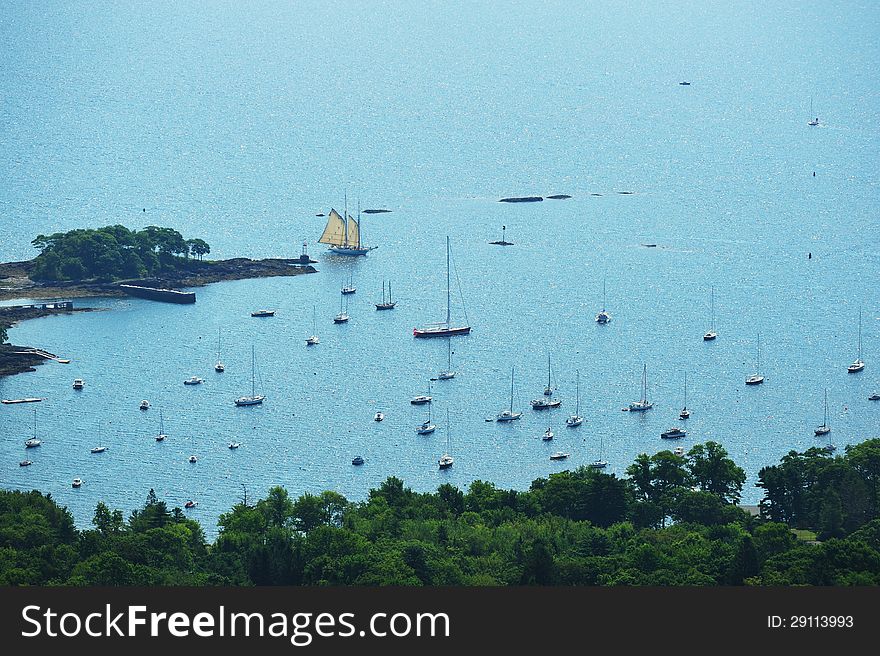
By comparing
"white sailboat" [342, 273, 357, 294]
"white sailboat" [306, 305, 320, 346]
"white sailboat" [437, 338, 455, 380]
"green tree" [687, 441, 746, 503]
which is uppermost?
"white sailboat" [342, 273, 357, 294]

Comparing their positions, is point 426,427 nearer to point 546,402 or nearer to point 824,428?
point 546,402

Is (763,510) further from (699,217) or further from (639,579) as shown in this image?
(699,217)

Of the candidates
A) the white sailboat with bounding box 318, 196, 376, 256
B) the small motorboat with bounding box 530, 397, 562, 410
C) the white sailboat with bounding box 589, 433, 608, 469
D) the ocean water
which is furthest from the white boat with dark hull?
the white sailboat with bounding box 318, 196, 376, 256

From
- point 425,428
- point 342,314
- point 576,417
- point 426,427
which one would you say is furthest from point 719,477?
point 342,314

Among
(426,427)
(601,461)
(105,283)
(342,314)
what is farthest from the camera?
(105,283)

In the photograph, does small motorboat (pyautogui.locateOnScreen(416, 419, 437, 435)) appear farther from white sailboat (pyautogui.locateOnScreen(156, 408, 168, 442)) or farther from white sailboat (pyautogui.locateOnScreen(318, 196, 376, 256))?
white sailboat (pyautogui.locateOnScreen(318, 196, 376, 256))

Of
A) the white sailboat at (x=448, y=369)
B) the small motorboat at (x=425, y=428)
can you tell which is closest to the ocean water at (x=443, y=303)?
the small motorboat at (x=425, y=428)

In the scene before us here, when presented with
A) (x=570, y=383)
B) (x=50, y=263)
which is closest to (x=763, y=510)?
(x=570, y=383)
